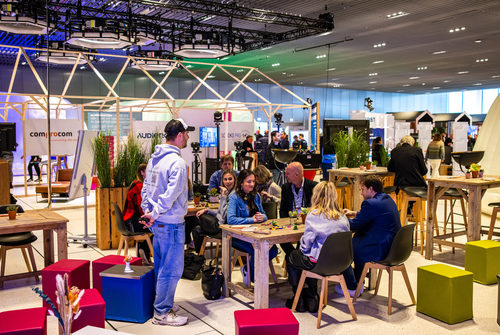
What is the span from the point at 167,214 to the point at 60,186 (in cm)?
782

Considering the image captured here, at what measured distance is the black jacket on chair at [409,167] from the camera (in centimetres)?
676

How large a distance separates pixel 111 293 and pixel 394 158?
4.77m

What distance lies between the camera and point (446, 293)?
3896mm

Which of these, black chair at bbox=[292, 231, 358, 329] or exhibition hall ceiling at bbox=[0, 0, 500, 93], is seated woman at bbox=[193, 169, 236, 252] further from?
exhibition hall ceiling at bbox=[0, 0, 500, 93]

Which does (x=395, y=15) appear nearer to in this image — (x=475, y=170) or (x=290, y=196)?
(x=475, y=170)

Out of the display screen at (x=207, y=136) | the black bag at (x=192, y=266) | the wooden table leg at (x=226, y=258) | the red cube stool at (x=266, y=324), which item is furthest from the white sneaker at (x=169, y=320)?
the display screen at (x=207, y=136)

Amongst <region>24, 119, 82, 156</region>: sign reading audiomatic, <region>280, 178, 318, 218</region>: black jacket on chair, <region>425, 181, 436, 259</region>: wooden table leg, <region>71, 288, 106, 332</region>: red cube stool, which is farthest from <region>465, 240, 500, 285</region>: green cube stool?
<region>24, 119, 82, 156</region>: sign reading audiomatic

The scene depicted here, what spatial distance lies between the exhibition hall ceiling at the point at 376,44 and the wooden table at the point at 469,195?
17.3ft

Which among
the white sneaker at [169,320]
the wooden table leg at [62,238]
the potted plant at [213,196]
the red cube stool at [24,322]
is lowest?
the white sneaker at [169,320]

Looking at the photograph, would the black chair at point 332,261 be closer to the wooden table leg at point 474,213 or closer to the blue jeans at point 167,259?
the blue jeans at point 167,259

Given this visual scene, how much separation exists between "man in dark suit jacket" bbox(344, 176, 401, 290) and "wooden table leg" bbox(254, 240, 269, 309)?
2.94ft

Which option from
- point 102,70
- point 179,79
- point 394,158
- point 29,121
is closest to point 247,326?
point 394,158

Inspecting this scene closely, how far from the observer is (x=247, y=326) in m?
2.76

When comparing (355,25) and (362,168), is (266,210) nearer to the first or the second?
(362,168)
